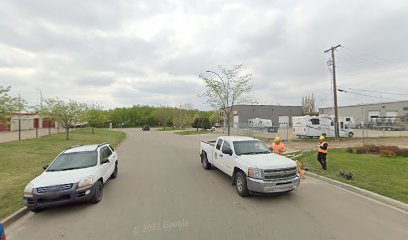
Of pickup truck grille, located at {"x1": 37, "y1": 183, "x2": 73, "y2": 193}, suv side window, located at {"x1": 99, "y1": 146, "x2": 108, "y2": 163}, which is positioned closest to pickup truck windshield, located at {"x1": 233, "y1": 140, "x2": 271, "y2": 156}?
suv side window, located at {"x1": 99, "y1": 146, "x2": 108, "y2": 163}

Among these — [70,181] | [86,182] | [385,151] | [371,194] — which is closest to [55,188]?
[70,181]

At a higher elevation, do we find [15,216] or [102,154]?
[102,154]

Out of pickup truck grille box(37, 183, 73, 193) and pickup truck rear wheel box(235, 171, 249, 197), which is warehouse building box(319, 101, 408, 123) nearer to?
pickup truck rear wheel box(235, 171, 249, 197)

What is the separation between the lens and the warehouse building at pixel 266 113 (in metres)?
62.7

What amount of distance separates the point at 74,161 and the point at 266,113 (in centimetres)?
6324

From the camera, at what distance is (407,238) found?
426 centimetres

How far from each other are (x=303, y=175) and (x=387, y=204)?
312 centimetres

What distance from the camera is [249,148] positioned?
25.8 feet

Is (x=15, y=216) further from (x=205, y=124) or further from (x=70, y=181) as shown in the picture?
(x=205, y=124)

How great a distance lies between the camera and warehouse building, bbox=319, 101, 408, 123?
45562 mm

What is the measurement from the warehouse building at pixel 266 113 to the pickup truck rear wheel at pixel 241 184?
2143 inches

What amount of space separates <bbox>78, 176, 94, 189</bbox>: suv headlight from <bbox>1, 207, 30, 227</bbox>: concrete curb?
1.55 m

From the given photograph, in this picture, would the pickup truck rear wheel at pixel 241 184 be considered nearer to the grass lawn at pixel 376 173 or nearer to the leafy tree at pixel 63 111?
the grass lawn at pixel 376 173

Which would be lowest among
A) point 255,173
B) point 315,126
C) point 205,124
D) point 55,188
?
point 55,188
